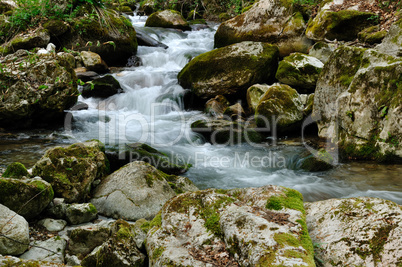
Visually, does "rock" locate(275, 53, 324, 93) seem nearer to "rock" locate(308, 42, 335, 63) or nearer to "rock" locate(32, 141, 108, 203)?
"rock" locate(308, 42, 335, 63)

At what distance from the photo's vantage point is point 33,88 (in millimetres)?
7797

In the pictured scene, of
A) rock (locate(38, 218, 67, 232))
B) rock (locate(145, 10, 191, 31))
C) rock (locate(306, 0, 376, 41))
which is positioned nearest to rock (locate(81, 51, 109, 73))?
rock (locate(145, 10, 191, 31))

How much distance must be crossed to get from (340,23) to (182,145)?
703 cm

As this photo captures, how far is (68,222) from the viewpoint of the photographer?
152 inches

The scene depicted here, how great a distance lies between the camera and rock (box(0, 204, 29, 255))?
282 cm

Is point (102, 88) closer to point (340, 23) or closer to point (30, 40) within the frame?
point (30, 40)

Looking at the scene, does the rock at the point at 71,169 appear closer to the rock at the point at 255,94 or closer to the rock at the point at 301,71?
the rock at the point at 255,94

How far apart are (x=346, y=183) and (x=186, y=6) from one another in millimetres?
22525

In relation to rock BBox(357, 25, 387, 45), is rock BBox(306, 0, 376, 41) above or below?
above

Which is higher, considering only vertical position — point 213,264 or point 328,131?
point 328,131

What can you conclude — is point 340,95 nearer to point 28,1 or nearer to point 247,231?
point 247,231

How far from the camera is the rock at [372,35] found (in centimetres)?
856

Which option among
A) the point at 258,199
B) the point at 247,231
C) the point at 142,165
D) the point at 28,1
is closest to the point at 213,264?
the point at 247,231

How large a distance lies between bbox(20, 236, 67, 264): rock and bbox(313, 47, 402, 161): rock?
6.16 m
